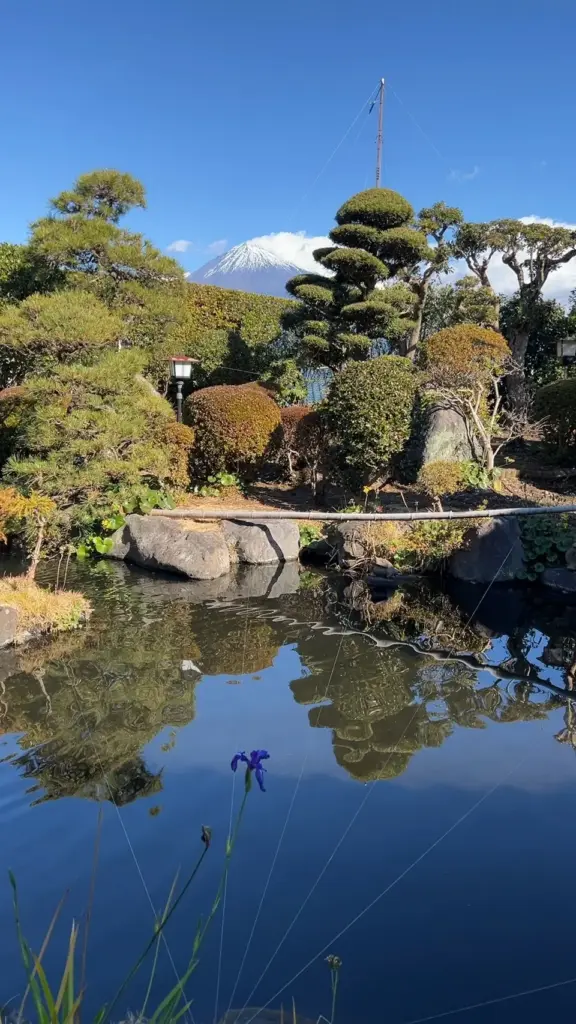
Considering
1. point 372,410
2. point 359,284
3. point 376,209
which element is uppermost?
point 376,209


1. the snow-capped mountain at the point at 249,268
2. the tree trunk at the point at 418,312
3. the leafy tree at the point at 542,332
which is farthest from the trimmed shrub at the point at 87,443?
the snow-capped mountain at the point at 249,268

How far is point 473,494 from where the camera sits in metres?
8.86

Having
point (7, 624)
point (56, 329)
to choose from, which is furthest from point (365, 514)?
point (56, 329)

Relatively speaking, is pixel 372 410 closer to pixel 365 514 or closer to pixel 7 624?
pixel 365 514

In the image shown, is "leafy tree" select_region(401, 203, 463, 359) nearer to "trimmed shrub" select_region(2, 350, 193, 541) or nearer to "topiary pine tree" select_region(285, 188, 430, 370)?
"topiary pine tree" select_region(285, 188, 430, 370)

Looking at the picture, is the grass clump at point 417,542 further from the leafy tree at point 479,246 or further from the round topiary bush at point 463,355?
the leafy tree at point 479,246

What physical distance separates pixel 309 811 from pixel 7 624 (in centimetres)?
315

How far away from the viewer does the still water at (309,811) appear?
7.59 ft

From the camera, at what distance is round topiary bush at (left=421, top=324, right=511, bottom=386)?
8.81m

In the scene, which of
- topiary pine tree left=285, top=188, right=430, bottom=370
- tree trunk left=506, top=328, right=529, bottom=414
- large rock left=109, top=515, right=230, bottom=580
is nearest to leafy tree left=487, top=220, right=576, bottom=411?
tree trunk left=506, top=328, right=529, bottom=414

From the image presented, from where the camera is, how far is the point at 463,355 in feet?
29.9

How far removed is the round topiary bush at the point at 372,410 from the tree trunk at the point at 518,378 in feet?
9.07

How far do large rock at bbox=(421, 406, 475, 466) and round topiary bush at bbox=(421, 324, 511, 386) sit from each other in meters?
0.45

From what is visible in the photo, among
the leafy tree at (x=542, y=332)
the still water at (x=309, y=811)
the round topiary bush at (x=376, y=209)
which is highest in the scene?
the round topiary bush at (x=376, y=209)
